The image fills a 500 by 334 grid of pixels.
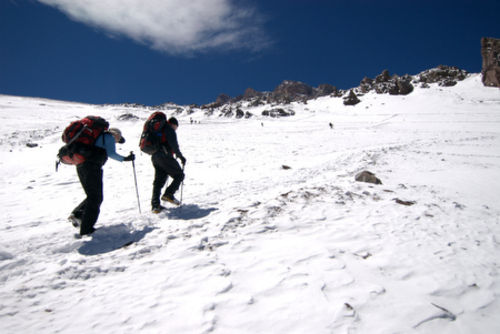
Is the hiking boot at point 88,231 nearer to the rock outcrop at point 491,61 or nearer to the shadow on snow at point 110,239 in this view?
the shadow on snow at point 110,239

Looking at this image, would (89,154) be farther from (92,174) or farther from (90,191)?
(90,191)

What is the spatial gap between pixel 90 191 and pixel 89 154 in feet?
2.13

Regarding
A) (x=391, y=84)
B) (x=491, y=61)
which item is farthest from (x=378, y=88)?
(x=491, y=61)

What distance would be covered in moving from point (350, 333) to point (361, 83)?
9659 centimetres

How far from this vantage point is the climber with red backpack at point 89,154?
12.8 feet

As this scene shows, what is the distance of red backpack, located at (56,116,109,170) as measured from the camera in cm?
386

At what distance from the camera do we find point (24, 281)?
9.06 ft

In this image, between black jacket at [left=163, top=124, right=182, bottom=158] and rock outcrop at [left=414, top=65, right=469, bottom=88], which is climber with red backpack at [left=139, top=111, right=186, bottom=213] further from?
rock outcrop at [left=414, top=65, right=469, bottom=88]

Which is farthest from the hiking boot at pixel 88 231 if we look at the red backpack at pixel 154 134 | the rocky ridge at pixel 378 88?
the rocky ridge at pixel 378 88

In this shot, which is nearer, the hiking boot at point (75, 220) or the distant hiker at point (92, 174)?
the distant hiker at point (92, 174)

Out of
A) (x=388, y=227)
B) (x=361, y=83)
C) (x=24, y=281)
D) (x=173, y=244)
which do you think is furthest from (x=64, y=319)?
(x=361, y=83)

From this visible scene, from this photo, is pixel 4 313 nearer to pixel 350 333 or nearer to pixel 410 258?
pixel 350 333

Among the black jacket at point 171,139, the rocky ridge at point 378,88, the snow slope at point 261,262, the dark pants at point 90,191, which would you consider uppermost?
the rocky ridge at point 378,88

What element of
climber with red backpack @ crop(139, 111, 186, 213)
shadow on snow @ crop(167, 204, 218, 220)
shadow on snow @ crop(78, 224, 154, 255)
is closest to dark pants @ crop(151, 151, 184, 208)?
climber with red backpack @ crop(139, 111, 186, 213)
